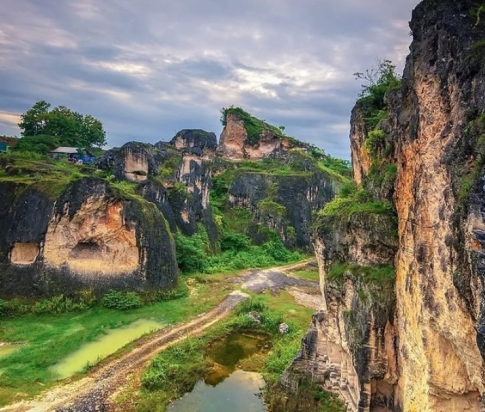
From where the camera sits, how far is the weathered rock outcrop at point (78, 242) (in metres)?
24.6

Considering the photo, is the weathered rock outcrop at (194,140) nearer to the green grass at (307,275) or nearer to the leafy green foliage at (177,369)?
the green grass at (307,275)

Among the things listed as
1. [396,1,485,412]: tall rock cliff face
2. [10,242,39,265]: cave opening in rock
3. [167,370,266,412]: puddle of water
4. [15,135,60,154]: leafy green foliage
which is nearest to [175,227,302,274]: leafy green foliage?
[10,242,39,265]: cave opening in rock

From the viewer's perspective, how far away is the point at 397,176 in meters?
12.0

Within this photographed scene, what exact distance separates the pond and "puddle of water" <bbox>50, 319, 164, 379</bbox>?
13.4 ft

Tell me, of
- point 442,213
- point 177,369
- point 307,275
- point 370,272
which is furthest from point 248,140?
point 442,213

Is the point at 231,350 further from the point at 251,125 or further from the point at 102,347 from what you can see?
the point at 251,125

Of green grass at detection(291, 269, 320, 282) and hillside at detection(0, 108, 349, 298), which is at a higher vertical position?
hillside at detection(0, 108, 349, 298)

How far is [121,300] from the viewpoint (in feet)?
82.6

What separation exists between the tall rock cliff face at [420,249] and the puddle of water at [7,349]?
521 inches

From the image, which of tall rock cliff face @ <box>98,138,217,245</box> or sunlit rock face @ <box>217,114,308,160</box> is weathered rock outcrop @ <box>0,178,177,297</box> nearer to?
tall rock cliff face @ <box>98,138,217,245</box>

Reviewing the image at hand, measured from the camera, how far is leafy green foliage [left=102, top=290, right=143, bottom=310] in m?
24.8

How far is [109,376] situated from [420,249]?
45.0 feet

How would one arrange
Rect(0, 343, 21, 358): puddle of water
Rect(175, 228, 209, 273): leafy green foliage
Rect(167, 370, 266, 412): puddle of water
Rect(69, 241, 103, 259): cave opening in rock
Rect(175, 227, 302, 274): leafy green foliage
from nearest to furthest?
Rect(167, 370, 266, 412): puddle of water
Rect(0, 343, 21, 358): puddle of water
Rect(69, 241, 103, 259): cave opening in rock
Rect(175, 228, 209, 273): leafy green foliage
Rect(175, 227, 302, 274): leafy green foliage

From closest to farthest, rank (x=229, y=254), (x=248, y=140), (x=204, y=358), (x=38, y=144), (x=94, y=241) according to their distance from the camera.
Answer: (x=204, y=358) → (x=94, y=241) → (x=229, y=254) → (x=38, y=144) → (x=248, y=140)
